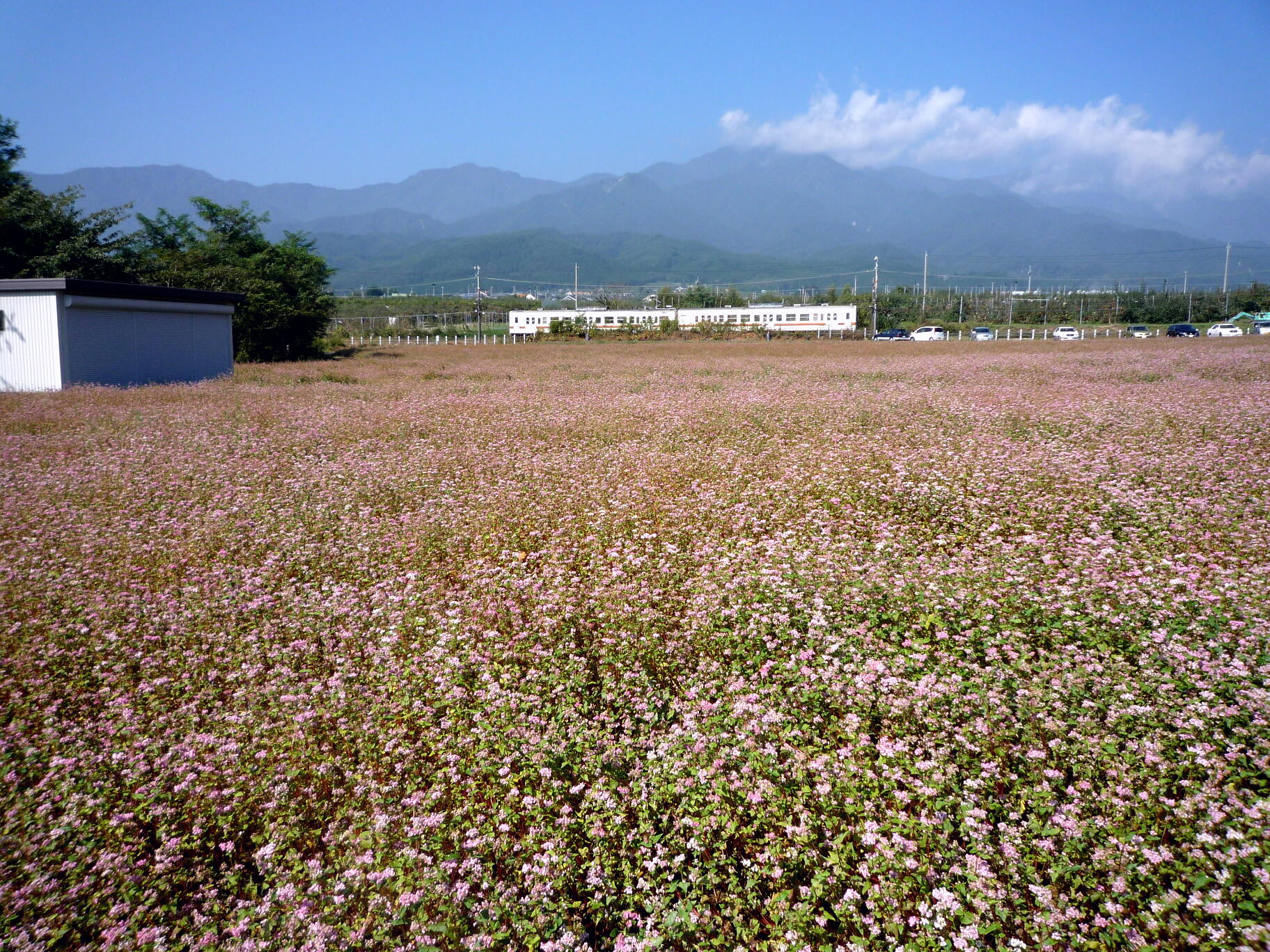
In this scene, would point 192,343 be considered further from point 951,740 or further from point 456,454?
point 951,740

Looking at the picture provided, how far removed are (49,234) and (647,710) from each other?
43313 mm

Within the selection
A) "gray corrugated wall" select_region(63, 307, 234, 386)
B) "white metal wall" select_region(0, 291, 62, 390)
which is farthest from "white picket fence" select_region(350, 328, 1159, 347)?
"white metal wall" select_region(0, 291, 62, 390)

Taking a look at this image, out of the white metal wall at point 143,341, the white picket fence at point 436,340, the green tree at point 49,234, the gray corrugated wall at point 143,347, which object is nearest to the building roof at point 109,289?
the white metal wall at point 143,341

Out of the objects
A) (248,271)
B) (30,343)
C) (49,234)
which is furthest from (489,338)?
(30,343)

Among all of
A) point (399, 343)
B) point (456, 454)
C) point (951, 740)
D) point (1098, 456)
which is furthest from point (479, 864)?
point (399, 343)

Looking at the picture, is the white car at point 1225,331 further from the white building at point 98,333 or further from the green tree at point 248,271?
the white building at point 98,333

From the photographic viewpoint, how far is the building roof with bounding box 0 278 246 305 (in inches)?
918

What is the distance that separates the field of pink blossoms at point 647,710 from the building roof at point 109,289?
638 inches

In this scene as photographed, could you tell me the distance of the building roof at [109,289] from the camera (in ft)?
76.5

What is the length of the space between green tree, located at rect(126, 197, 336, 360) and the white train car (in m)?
43.8

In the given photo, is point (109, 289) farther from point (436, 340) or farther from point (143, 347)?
point (436, 340)

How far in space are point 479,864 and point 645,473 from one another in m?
8.19

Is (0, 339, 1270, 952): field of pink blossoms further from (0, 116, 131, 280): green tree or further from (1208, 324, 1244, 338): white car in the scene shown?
(1208, 324, 1244, 338): white car

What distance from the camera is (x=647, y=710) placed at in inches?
192
